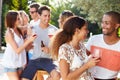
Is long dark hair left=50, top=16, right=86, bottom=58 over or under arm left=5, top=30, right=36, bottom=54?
over

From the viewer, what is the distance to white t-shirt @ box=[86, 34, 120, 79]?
416 centimetres

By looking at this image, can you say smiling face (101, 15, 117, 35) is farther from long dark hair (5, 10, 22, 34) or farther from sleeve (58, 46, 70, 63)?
long dark hair (5, 10, 22, 34)

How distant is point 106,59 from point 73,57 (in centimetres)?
53

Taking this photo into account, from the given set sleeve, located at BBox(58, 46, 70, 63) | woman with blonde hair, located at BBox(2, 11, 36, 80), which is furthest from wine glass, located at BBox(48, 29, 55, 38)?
sleeve, located at BBox(58, 46, 70, 63)

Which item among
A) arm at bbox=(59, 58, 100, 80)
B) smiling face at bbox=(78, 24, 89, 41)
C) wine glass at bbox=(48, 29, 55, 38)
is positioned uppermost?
smiling face at bbox=(78, 24, 89, 41)

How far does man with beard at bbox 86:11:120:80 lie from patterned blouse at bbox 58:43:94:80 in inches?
10.3

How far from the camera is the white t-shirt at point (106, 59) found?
4164mm

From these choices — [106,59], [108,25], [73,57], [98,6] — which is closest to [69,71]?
[73,57]

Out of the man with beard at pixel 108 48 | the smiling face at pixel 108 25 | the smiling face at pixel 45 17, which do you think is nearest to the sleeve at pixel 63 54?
the man with beard at pixel 108 48

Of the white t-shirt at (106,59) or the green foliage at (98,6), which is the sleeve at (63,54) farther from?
the green foliage at (98,6)

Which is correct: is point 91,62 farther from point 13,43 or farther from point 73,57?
point 13,43

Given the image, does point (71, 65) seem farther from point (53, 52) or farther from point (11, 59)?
point (11, 59)

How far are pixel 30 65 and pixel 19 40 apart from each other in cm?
45

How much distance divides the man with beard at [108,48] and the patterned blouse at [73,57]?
261 mm
